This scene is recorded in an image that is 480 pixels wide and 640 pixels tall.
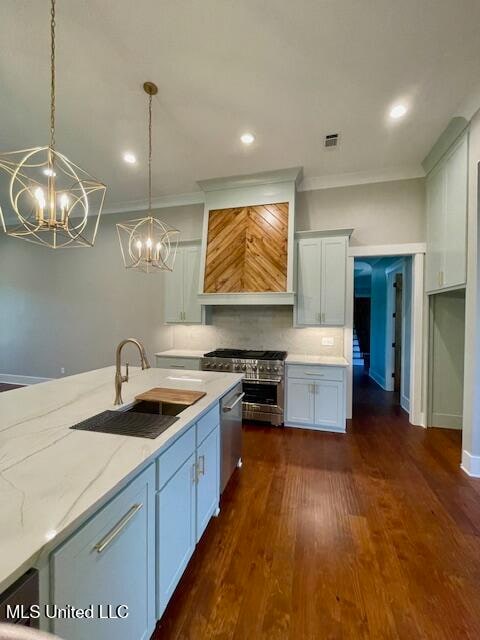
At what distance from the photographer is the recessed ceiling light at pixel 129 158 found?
3354mm

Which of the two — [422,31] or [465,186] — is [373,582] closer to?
[465,186]

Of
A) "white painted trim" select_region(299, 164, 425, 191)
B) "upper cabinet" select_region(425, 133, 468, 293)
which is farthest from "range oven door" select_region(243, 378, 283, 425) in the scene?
"white painted trim" select_region(299, 164, 425, 191)

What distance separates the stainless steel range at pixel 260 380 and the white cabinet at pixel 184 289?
0.83 meters

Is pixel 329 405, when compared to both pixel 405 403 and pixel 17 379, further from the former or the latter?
pixel 17 379

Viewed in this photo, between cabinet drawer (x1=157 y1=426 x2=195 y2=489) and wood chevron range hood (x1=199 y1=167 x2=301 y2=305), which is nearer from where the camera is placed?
cabinet drawer (x1=157 y1=426 x2=195 y2=489)

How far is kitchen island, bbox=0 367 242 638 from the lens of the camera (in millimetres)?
641

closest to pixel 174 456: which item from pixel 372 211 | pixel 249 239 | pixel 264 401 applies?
pixel 264 401

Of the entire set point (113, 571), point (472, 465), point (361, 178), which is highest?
point (361, 178)

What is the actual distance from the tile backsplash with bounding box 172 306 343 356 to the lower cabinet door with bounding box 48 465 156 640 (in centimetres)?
312

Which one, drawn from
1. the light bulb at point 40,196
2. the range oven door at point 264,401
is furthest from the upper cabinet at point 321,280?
the light bulb at point 40,196

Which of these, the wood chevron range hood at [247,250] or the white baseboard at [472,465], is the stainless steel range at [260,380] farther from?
A: the white baseboard at [472,465]

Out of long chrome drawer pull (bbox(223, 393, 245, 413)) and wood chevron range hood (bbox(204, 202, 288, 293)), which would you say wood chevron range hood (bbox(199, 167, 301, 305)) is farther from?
long chrome drawer pull (bbox(223, 393, 245, 413))

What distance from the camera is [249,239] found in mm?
3721

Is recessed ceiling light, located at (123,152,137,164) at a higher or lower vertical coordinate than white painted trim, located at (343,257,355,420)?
higher
